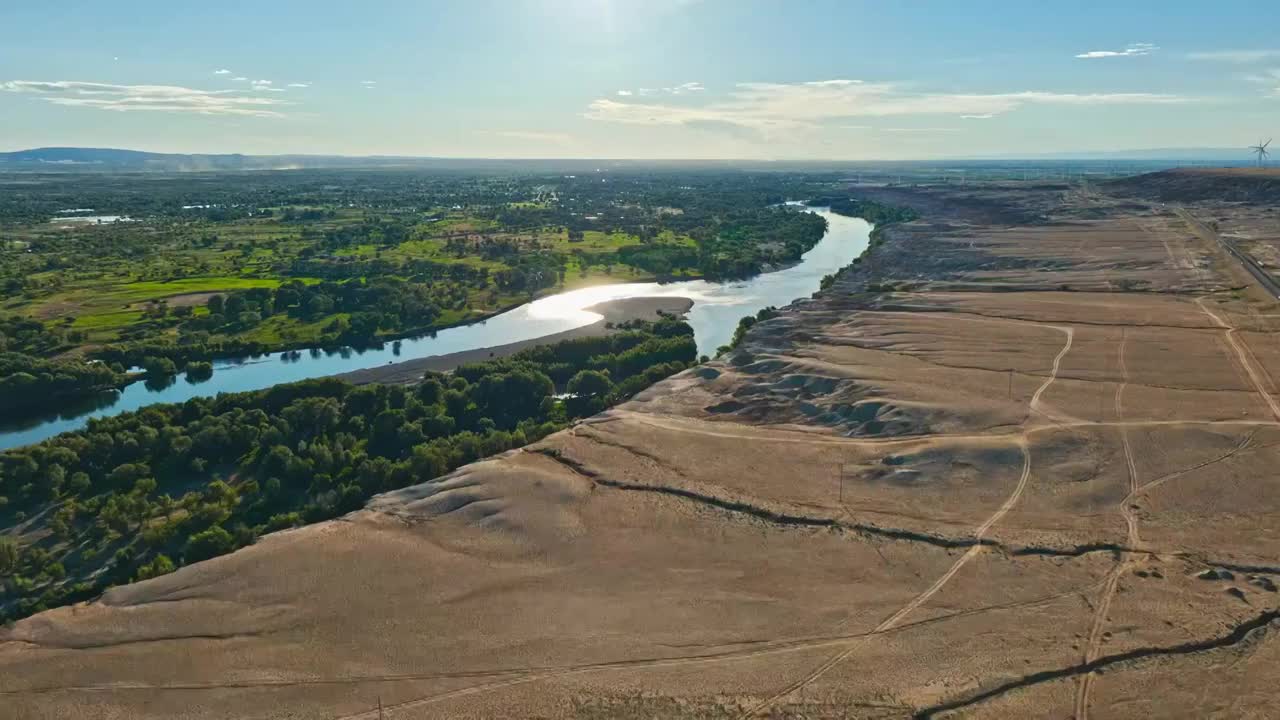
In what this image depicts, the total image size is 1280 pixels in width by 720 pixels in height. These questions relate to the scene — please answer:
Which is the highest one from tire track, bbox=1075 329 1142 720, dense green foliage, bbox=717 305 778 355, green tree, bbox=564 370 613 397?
dense green foliage, bbox=717 305 778 355

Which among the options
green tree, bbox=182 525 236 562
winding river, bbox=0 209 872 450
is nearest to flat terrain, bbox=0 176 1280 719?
green tree, bbox=182 525 236 562

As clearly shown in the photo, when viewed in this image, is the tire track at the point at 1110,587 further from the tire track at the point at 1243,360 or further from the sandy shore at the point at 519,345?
the sandy shore at the point at 519,345

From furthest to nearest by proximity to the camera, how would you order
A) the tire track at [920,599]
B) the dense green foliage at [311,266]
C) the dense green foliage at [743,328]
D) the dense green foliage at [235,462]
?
the dense green foliage at [311,266] → the dense green foliage at [743,328] → the dense green foliage at [235,462] → the tire track at [920,599]

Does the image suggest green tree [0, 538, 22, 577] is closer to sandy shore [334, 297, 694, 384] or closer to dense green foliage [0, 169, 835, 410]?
sandy shore [334, 297, 694, 384]

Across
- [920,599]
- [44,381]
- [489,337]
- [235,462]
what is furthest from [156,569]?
[489,337]

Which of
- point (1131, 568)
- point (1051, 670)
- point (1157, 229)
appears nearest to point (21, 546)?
point (1051, 670)

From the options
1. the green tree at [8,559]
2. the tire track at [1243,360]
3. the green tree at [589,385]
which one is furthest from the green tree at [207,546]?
the tire track at [1243,360]

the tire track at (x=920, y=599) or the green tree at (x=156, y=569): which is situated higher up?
the tire track at (x=920, y=599)
